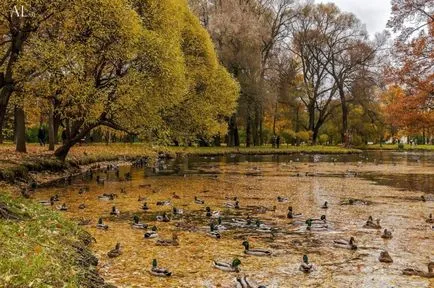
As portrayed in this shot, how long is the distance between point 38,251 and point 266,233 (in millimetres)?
8050

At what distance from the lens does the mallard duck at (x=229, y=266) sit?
36.1ft

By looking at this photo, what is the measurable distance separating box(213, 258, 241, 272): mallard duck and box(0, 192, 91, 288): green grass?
3309mm

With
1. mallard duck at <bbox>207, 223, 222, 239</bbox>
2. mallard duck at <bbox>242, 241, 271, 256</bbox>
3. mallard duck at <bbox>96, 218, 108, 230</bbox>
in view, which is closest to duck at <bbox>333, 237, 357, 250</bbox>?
mallard duck at <bbox>242, 241, 271, 256</bbox>

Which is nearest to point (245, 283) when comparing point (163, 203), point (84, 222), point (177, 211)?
point (84, 222)

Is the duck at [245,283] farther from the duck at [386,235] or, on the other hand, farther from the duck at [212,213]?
the duck at [212,213]

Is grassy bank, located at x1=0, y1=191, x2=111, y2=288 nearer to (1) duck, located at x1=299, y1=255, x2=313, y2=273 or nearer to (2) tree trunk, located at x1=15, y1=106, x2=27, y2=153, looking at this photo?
(1) duck, located at x1=299, y1=255, x2=313, y2=273

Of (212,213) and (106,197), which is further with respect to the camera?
(106,197)

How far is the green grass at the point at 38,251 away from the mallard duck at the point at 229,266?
3309mm

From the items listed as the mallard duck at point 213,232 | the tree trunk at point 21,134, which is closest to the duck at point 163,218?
the mallard duck at point 213,232

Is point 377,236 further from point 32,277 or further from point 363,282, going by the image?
point 32,277

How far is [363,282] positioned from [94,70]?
24831 mm

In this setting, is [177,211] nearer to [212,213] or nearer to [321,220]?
[212,213]

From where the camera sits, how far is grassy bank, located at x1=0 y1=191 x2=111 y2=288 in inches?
296

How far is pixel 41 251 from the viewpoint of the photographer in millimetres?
9242
